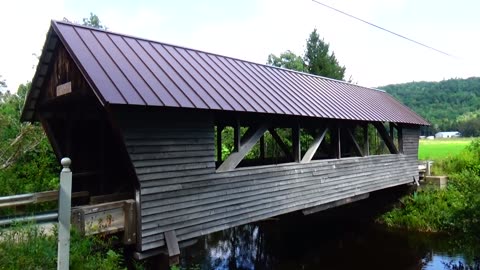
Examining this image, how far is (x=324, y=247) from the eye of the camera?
14211mm

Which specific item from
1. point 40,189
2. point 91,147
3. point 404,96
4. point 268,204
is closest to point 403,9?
point 268,204

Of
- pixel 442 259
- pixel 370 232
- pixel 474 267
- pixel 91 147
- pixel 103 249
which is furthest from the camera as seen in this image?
pixel 370 232

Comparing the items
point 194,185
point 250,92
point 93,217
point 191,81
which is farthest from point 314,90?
point 93,217

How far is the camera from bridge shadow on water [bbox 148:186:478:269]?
12352 millimetres

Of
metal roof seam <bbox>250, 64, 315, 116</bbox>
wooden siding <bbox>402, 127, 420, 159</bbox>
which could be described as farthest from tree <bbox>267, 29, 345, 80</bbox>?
metal roof seam <bbox>250, 64, 315, 116</bbox>

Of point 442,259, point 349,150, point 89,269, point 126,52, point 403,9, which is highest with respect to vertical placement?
point 403,9

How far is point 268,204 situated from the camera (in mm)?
8656

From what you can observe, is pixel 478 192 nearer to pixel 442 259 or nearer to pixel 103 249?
pixel 442 259

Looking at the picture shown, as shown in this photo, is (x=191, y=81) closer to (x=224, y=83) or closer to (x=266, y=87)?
(x=224, y=83)

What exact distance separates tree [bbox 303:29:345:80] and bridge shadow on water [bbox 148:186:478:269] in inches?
489

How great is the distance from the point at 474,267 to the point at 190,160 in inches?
363

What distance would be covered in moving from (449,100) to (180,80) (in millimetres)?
54978

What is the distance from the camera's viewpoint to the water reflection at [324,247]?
40.3 feet

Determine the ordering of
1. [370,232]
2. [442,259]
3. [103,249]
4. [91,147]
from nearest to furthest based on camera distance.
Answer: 1. [103,249]
2. [91,147]
3. [442,259]
4. [370,232]
